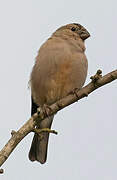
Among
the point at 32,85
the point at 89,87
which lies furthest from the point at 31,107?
the point at 89,87

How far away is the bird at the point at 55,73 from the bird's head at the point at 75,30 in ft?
1.67

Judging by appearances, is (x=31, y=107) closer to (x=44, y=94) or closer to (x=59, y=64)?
(x=44, y=94)

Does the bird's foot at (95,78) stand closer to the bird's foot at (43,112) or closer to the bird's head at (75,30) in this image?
Answer: the bird's foot at (43,112)

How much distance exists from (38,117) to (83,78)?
2.48 metres

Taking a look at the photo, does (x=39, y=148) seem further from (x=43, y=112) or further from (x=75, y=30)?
(x=43, y=112)

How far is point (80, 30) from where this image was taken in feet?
25.2

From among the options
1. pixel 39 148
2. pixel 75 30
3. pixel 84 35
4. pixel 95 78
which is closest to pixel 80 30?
pixel 75 30

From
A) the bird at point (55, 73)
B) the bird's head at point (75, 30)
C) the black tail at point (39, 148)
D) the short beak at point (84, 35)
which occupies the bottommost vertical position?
the black tail at point (39, 148)

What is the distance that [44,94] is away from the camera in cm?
649

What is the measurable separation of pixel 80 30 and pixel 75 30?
93 millimetres

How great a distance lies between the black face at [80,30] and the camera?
751 cm

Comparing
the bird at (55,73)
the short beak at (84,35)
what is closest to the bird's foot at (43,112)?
the bird at (55,73)

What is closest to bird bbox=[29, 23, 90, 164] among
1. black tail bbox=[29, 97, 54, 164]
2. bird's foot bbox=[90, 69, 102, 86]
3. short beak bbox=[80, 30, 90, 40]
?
black tail bbox=[29, 97, 54, 164]

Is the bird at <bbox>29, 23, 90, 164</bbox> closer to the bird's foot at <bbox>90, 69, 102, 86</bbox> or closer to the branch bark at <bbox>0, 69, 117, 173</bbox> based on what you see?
the branch bark at <bbox>0, 69, 117, 173</bbox>
